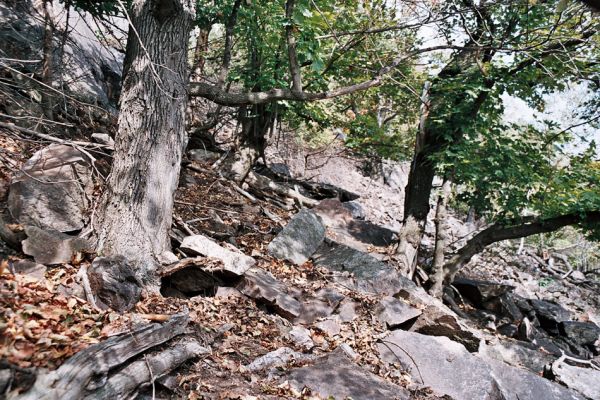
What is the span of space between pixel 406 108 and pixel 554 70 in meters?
6.35

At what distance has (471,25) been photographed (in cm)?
848

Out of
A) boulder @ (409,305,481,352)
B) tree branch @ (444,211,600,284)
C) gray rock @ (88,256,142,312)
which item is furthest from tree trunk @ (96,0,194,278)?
tree branch @ (444,211,600,284)

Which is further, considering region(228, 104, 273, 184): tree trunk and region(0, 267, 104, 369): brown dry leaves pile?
region(228, 104, 273, 184): tree trunk

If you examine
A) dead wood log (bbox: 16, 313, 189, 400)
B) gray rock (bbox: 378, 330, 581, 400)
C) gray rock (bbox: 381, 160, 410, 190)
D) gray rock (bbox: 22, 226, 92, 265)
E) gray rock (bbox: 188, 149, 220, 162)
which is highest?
gray rock (bbox: 381, 160, 410, 190)

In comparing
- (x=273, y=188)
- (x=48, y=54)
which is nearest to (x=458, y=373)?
(x=48, y=54)

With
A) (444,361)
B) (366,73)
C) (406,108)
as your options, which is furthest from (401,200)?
(444,361)

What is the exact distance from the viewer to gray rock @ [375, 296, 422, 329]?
5.36m

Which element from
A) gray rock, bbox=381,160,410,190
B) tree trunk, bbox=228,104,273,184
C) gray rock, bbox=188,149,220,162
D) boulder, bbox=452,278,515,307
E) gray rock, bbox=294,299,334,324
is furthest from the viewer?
gray rock, bbox=381,160,410,190

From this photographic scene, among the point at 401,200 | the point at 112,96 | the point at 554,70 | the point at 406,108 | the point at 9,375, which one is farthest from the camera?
the point at 401,200

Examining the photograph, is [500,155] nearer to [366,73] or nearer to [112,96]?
[366,73]

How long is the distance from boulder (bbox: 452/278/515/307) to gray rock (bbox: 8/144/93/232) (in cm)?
919

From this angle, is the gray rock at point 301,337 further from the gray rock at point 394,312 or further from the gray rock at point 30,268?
the gray rock at point 30,268

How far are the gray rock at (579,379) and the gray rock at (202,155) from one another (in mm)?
8573

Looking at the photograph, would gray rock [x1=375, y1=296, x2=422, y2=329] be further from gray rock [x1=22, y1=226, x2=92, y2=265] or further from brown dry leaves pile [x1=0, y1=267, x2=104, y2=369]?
gray rock [x1=22, y1=226, x2=92, y2=265]
